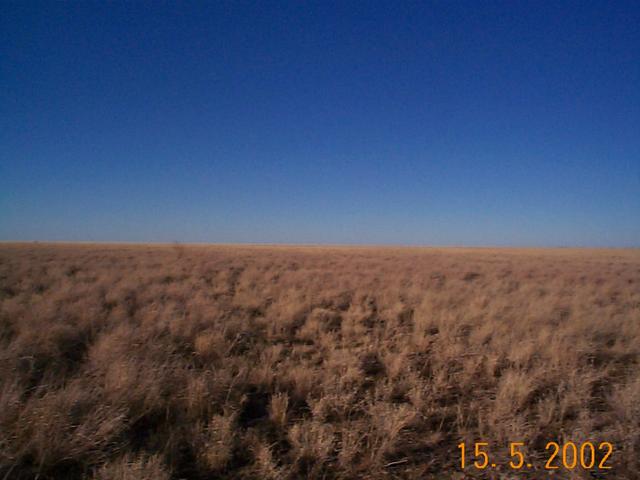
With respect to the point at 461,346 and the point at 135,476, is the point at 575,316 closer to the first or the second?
the point at 461,346

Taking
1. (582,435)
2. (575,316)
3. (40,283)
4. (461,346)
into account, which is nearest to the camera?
(582,435)

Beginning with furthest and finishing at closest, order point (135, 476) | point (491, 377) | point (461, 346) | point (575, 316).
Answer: point (575, 316)
point (461, 346)
point (491, 377)
point (135, 476)

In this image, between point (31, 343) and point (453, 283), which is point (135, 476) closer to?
point (31, 343)

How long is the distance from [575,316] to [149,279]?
488 inches

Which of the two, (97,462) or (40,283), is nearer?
(97,462)

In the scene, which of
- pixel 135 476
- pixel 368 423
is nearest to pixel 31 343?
pixel 135 476

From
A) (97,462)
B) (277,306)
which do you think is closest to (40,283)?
(277,306)

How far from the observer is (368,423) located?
2.69m

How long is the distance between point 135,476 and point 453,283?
10.9 m

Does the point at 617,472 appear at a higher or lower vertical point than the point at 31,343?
lower
